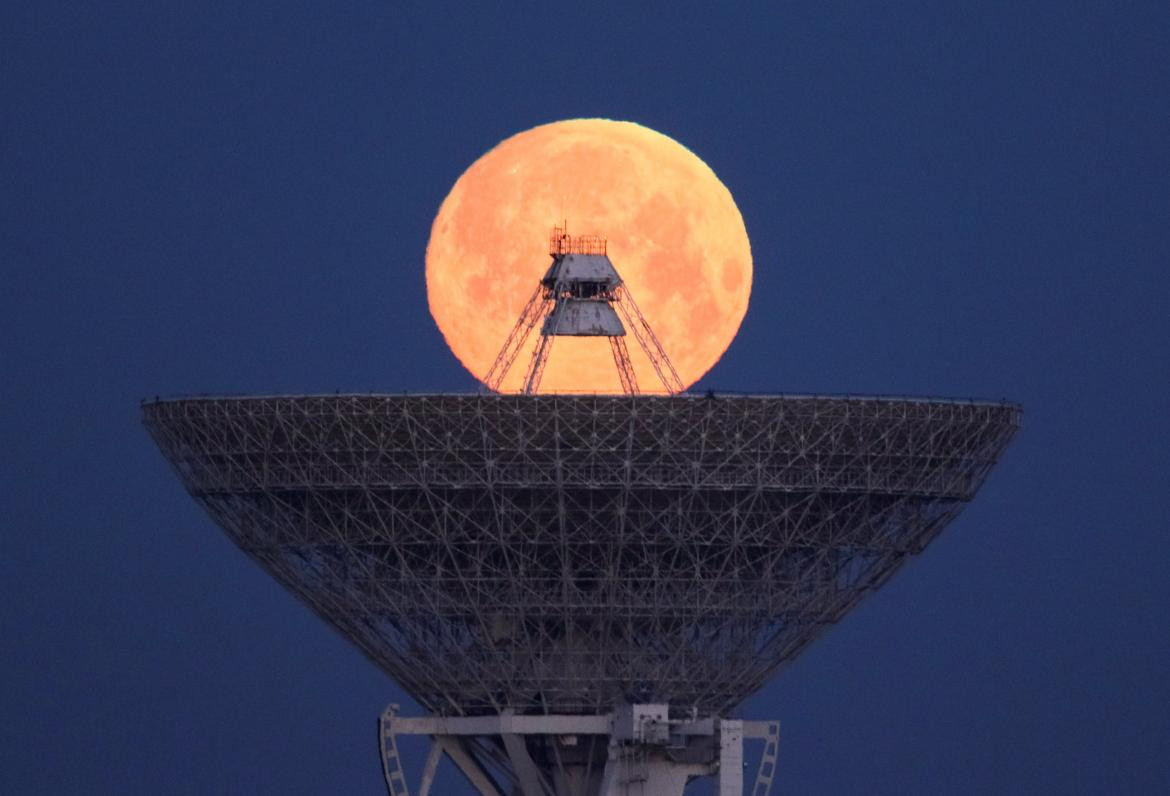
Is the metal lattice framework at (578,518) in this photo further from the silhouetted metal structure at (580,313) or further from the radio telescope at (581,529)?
the silhouetted metal structure at (580,313)

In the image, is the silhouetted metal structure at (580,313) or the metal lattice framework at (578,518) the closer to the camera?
the metal lattice framework at (578,518)

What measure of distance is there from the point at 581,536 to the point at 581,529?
0.94ft

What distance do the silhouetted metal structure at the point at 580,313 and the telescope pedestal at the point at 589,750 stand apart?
262 inches

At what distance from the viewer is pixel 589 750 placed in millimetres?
90688

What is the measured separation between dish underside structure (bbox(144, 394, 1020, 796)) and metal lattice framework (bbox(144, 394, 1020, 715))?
55 millimetres

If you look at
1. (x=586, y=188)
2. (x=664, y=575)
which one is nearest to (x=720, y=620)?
(x=664, y=575)

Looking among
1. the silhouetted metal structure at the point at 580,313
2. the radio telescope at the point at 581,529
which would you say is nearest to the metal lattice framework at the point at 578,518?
the radio telescope at the point at 581,529

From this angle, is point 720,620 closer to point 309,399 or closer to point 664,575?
point 664,575

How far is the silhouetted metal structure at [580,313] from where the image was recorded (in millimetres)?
87938

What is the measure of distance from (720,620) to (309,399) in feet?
33.3

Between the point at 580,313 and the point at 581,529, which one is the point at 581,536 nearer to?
the point at 581,529

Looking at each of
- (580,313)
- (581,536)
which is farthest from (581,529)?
(580,313)

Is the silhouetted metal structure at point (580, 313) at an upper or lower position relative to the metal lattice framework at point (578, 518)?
upper

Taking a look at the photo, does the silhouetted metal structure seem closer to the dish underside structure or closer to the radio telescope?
the radio telescope
